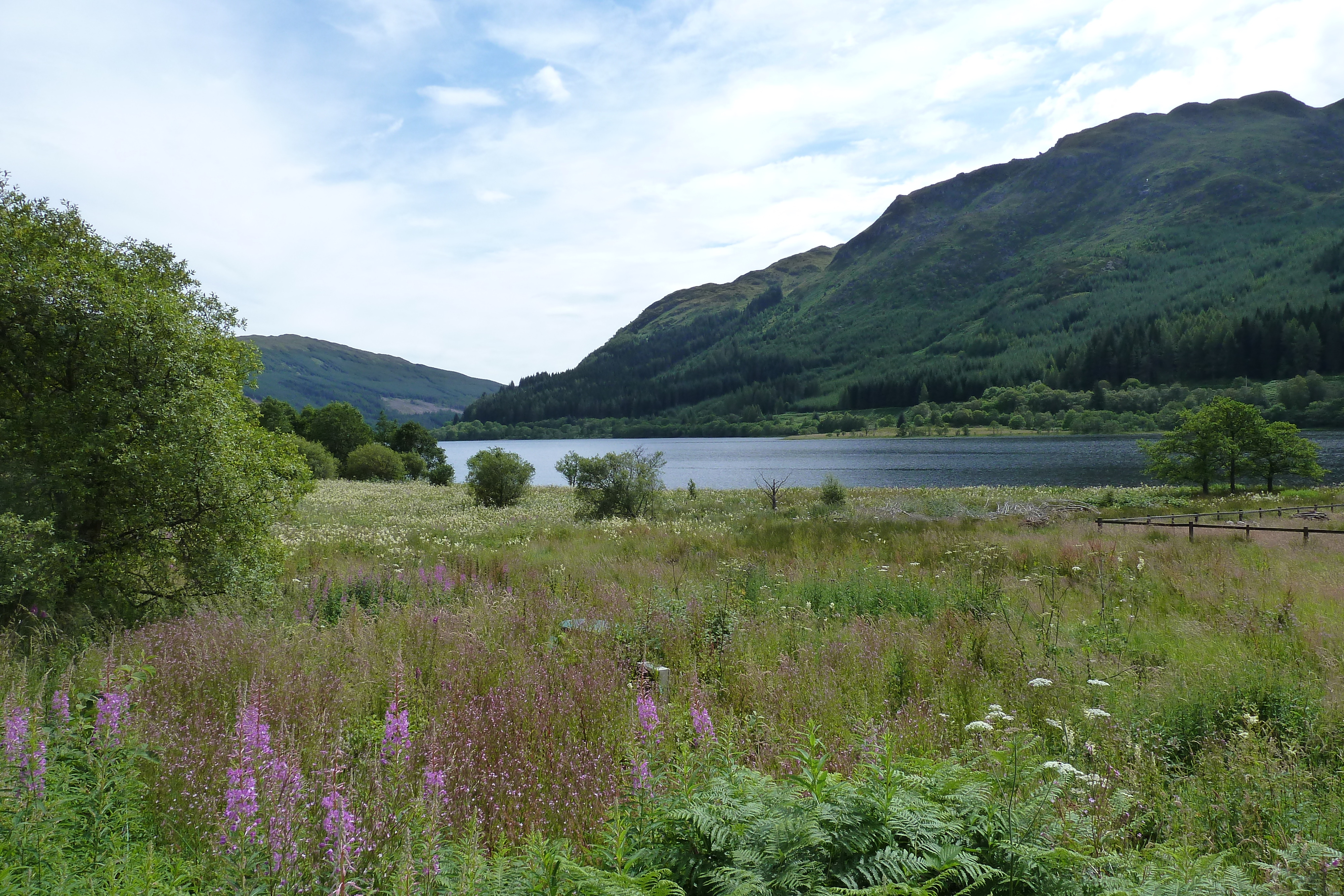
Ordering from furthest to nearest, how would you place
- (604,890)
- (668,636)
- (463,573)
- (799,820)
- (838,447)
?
(838,447) < (463,573) < (668,636) < (799,820) < (604,890)

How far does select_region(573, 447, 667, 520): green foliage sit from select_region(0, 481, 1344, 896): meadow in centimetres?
1814

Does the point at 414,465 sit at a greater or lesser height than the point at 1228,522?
greater

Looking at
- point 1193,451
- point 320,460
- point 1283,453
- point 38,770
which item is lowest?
point 1283,453

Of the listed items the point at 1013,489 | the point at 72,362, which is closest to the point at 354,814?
the point at 72,362

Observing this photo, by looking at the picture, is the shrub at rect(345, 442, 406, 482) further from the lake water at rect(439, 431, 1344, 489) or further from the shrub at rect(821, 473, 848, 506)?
the shrub at rect(821, 473, 848, 506)

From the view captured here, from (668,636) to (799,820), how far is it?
4482mm

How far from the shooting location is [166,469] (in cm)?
712

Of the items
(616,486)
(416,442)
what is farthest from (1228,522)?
(416,442)

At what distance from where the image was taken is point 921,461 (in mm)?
78562

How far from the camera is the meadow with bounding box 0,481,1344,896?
2133 mm

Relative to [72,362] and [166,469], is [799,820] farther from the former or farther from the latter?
[72,362]

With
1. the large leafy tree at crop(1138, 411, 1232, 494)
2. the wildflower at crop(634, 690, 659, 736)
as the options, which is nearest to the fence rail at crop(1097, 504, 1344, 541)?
the large leafy tree at crop(1138, 411, 1232, 494)

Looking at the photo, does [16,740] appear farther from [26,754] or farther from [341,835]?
[341,835]

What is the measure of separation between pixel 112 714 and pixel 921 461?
83.0 meters
